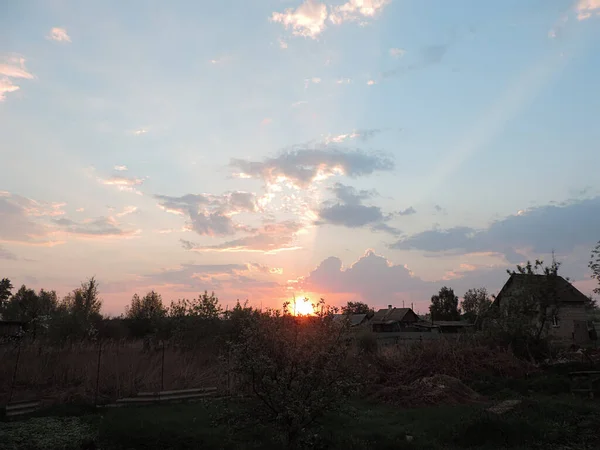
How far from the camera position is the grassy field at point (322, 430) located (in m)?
10.0

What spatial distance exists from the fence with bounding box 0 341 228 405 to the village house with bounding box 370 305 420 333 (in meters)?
59.9

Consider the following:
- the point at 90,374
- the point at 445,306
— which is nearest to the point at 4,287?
the point at 90,374

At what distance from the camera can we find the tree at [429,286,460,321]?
85.3 metres

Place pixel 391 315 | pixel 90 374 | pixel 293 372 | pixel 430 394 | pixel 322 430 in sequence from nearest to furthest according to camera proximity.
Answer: pixel 293 372 → pixel 322 430 → pixel 430 394 → pixel 90 374 → pixel 391 315

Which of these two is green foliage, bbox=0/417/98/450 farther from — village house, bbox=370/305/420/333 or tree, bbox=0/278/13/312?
village house, bbox=370/305/420/333

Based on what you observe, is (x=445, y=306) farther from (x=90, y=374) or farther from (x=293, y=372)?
(x=293, y=372)

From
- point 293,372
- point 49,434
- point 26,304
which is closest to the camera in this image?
point 293,372

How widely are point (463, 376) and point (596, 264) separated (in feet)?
47.3

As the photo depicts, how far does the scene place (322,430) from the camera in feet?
36.2

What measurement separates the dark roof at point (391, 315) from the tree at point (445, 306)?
8.53m

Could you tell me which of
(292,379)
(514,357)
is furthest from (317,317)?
(514,357)

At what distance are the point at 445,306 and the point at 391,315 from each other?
12787 millimetres

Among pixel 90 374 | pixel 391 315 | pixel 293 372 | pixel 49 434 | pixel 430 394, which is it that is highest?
pixel 391 315

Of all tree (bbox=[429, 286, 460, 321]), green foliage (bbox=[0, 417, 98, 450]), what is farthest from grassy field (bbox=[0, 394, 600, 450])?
tree (bbox=[429, 286, 460, 321])
